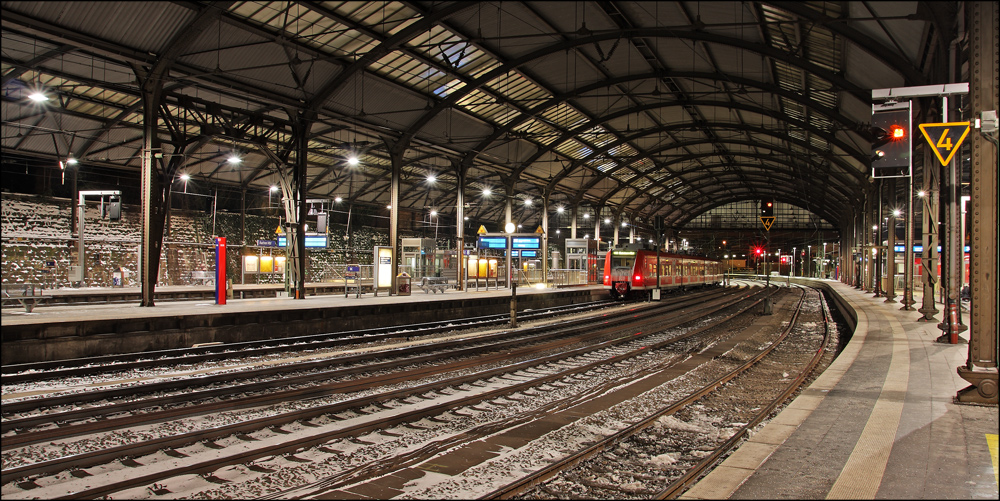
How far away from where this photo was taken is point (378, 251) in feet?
84.5

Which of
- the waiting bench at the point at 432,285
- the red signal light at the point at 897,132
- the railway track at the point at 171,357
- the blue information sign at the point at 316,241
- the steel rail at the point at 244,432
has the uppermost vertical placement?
the red signal light at the point at 897,132

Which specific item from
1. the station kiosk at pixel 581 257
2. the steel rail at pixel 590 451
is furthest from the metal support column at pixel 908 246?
the station kiosk at pixel 581 257

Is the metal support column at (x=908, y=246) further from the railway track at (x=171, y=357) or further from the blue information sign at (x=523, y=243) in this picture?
the blue information sign at (x=523, y=243)

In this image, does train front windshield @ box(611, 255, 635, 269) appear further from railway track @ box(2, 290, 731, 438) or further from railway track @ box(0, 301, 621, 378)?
railway track @ box(2, 290, 731, 438)

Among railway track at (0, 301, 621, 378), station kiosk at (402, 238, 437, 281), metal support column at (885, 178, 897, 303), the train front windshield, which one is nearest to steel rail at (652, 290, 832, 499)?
railway track at (0, 301, 621, 378)

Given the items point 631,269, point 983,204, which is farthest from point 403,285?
point 983,204

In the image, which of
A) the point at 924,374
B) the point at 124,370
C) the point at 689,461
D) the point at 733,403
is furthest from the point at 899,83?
the point at 124,370

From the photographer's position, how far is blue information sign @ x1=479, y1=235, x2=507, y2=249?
30.9 metres

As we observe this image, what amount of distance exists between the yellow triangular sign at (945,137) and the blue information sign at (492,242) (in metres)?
23.2

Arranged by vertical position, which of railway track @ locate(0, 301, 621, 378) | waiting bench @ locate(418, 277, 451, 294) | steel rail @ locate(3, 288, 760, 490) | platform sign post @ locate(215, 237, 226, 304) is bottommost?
railway track @ locate(0, 301, 621, 378)

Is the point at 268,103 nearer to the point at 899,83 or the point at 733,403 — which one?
the point at 733,403

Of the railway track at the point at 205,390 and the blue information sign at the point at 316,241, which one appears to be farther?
the blue information sign at the point at 316,241

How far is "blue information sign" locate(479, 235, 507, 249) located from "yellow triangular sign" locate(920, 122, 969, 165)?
76.0 feet

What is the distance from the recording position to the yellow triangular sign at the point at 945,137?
25.4 ft
